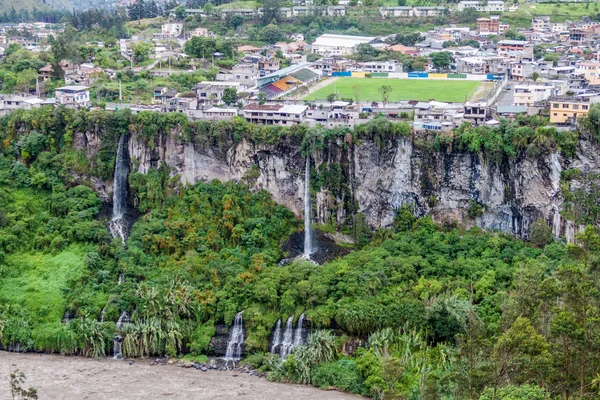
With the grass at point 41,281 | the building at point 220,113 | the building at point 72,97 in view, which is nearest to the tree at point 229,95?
the building at point 220,113

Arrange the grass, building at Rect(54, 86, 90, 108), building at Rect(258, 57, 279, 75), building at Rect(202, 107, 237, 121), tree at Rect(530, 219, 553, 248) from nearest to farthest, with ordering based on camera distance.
Answer: 1. the grass
2. tree at Rect(530, 219, 553, 248)
3. building at Rect(202, 107, 237, 121)
4. building at Rect(54, 86, 90, 108)
5. building at Rect(258, 57, 279, 75)

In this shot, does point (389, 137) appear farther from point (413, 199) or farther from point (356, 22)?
point (356, 22)

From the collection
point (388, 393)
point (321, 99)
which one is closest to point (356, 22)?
point (321, 99)

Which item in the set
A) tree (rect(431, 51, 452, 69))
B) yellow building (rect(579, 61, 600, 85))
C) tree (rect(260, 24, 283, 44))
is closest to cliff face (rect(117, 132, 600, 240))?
yellow building (rect(579, 61, 600, 85))

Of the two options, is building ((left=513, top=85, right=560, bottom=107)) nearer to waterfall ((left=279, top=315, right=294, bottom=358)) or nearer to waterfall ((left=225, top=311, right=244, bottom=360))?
waterfall ((left=279, top=315, right=294, bottom=358))

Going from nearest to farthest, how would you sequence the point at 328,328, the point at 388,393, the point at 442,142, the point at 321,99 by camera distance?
1. the point at 388,393
2. the point at 328,328
3. the point at 442,142
4. the point at 321,99

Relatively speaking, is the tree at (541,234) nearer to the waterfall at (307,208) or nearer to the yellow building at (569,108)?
the yellow building at (569,108)
